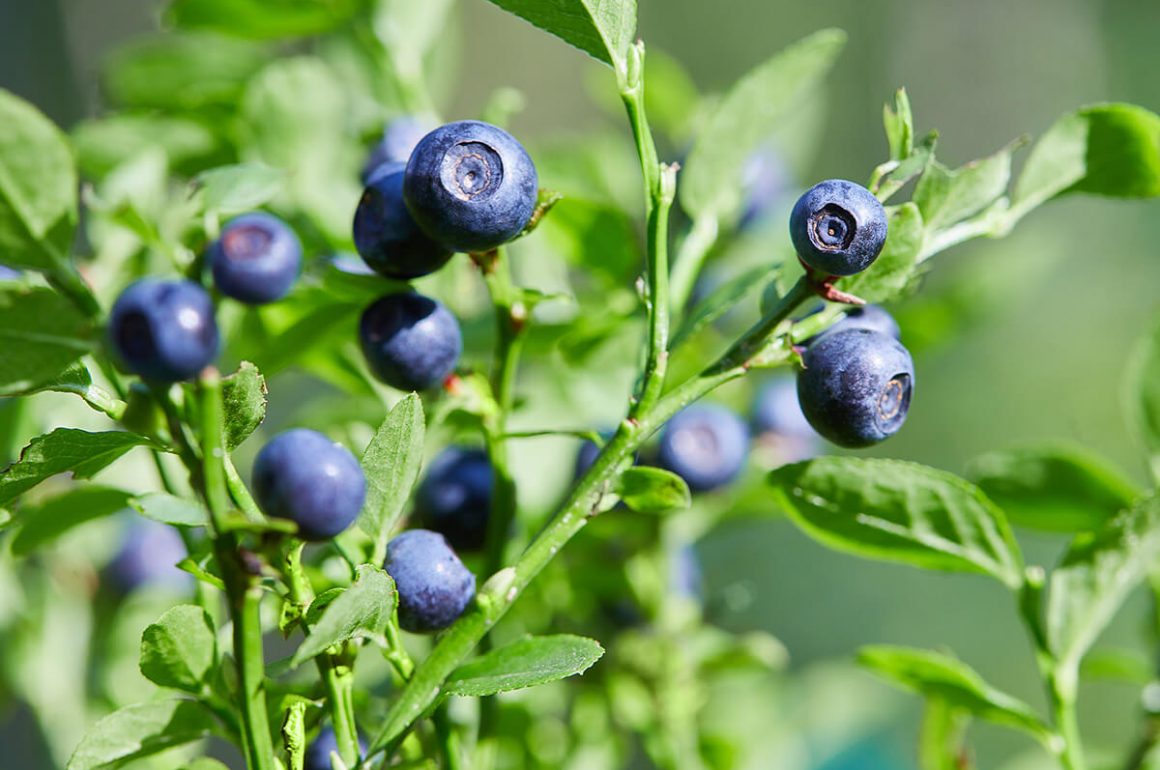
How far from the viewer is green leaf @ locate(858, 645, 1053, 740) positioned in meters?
1.02

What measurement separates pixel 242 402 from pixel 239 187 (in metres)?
0.22

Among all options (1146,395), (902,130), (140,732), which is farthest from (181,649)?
(1146,395)

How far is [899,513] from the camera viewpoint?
0.98 m

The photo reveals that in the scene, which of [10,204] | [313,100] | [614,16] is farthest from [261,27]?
[10,204]

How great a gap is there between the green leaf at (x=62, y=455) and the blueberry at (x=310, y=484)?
0.26 ft

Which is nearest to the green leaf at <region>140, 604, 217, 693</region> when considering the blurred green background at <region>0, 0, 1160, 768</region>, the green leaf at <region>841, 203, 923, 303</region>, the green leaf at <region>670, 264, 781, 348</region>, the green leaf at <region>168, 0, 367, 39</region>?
the green leaf at <region>670, 264, 781, 348</region>

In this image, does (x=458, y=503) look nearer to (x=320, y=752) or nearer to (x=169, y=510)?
(x=320, y=752)

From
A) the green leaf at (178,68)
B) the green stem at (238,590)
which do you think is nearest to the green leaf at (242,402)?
the green stem at (238,590)

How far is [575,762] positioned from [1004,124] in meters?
9.02

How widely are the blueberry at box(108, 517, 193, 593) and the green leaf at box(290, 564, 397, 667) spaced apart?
2.59 feet

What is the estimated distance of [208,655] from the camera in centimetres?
81

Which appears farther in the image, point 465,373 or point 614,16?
point 465,373

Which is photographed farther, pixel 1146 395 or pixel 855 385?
pixel 1146 395

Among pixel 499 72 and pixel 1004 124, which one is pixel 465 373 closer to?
pixel 499 72
